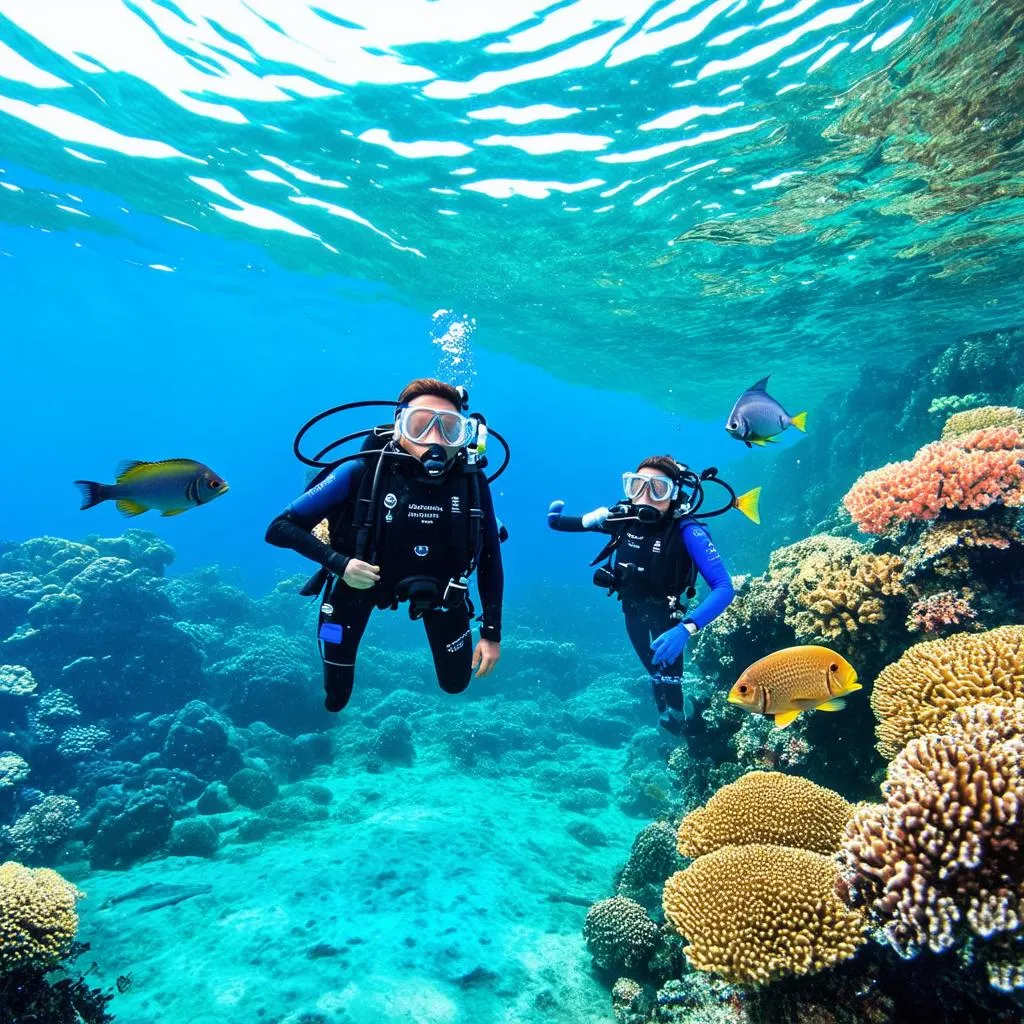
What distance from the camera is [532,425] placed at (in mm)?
107625

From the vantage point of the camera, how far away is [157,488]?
12.8ft

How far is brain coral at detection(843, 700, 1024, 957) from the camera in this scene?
2416 mm

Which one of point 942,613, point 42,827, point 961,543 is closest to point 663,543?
point 942,613

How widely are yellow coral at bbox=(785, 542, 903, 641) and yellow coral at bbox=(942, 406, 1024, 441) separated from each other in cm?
283

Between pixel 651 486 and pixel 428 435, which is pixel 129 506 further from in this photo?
pixel 651 486

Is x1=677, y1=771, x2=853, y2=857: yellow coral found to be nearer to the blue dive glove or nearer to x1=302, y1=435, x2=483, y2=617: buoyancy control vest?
the blue dive glove

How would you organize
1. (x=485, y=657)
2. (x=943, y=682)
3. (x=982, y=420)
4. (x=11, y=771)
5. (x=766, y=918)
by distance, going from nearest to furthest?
(x=766, y=918)
(x=943, y=682)
(x=485, y=657)
(x=982, y=420)
(x=11, y=771)

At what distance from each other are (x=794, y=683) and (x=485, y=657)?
215 cm

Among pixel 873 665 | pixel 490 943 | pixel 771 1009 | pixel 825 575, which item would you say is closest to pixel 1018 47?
pixel 825 575

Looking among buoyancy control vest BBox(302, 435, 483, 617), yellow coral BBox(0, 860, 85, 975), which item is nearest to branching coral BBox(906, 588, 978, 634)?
buoyancy control vest BBox(302, 435, 483, 617)

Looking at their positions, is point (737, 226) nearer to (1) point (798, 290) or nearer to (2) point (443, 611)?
(1) point (798, 290)

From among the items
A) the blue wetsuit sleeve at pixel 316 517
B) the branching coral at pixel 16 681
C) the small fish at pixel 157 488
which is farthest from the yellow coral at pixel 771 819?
the branching coral at pixel 16 681

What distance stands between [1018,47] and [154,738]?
21.3 metres

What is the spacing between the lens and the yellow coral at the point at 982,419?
7364 mm
